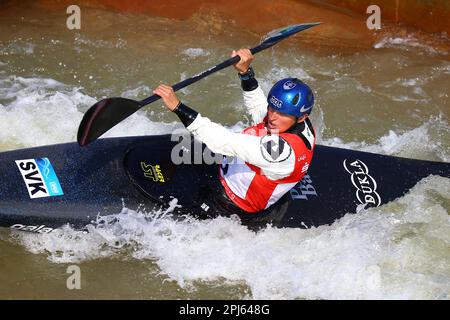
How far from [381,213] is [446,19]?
13.0 feet

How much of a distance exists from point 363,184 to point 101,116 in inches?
83.6

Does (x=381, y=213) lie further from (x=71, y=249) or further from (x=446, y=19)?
(x=446, y=19)

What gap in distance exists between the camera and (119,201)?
4586 mm

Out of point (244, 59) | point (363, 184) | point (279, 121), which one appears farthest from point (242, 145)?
point (363, 184)

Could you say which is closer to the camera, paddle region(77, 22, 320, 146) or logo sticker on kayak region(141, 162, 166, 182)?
paddle region(77, 22, 320, 146)

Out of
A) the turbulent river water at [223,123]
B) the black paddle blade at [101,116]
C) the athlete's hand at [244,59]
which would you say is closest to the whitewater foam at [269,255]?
the turbulent river water at [223,123]

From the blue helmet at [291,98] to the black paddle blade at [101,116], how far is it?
0.88 m

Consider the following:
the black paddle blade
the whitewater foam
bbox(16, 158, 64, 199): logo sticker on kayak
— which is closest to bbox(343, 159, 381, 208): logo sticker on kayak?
the whitewater foam

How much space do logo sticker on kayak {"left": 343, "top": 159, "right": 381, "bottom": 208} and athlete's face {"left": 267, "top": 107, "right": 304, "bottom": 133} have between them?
1.10m

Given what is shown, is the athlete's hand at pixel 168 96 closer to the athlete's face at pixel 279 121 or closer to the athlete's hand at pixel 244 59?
the athlete's face at pixel 279 121

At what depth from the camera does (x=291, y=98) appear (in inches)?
162

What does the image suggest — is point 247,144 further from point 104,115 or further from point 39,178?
point 39,178

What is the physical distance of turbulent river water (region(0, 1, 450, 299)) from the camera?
4.61 m

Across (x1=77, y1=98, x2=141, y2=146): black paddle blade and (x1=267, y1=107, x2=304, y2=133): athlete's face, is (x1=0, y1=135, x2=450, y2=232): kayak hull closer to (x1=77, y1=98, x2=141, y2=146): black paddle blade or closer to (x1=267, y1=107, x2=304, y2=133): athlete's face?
(x1=77, y1=98, x2=141, y2=146): black paddle blade
